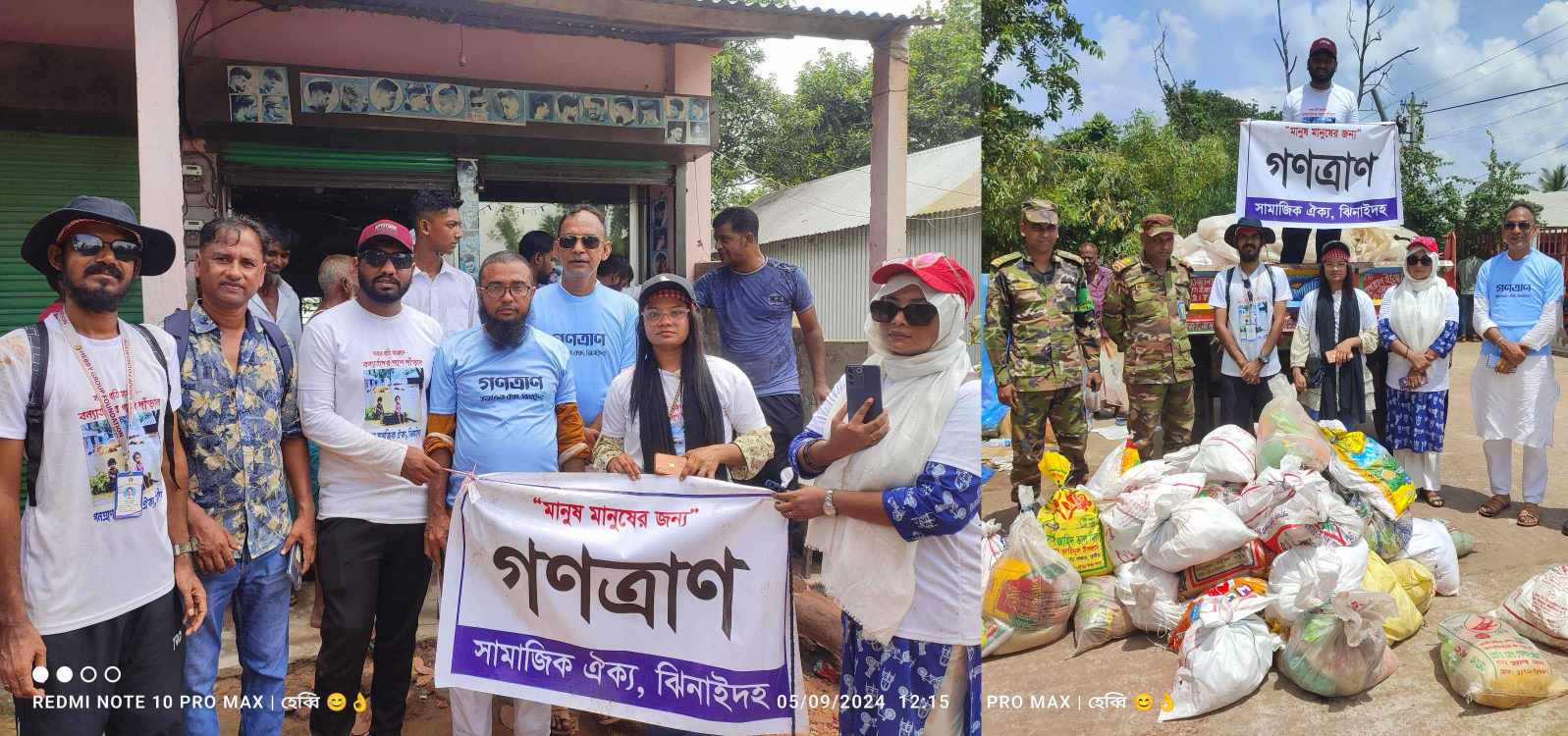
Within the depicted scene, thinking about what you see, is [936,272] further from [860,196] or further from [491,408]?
[860,196]

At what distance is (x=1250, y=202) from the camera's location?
736cm

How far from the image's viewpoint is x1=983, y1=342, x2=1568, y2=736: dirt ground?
3545mm

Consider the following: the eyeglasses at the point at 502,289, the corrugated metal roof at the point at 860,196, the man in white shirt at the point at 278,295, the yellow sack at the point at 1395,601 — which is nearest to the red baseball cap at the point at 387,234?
the eyeglasses at the point at 502,289

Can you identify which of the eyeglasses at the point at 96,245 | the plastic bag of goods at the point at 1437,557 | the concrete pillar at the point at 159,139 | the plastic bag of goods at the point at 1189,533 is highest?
the concrete pillar at the point at 159,139

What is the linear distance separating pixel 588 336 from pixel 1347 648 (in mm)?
3271

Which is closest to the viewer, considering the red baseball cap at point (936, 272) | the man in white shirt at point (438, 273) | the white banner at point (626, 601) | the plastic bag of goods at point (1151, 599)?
the red baseball cap at point (936, 272)

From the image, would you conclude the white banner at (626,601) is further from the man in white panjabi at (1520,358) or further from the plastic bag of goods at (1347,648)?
the man in white panjabi at (1520,358)

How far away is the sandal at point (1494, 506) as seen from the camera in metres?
5.83

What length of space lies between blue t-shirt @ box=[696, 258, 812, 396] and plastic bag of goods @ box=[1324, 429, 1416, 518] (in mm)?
2854

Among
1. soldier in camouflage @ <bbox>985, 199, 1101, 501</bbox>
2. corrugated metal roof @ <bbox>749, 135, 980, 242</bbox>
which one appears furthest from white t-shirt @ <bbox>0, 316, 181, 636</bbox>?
corrugated metal roof @ <bbox>749, 135, 980, 242</bbox>

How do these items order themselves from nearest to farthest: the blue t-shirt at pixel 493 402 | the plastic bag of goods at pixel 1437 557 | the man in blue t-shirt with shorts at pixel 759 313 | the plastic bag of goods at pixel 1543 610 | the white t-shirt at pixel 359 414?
the white t-shirt at pixel 359 414
the blue t-shirt at pixel 493 402
the plastic bag of goods at pixel 1543 610
the plastic bag of goods at pixel 1437 557
the man in blue t-shirt with shorts at pixel 759 313

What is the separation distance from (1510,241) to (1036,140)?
11269 millimetres

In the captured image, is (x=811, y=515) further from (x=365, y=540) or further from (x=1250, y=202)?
(x=1250, y=202)

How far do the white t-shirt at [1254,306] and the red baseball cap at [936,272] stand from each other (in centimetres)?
484
